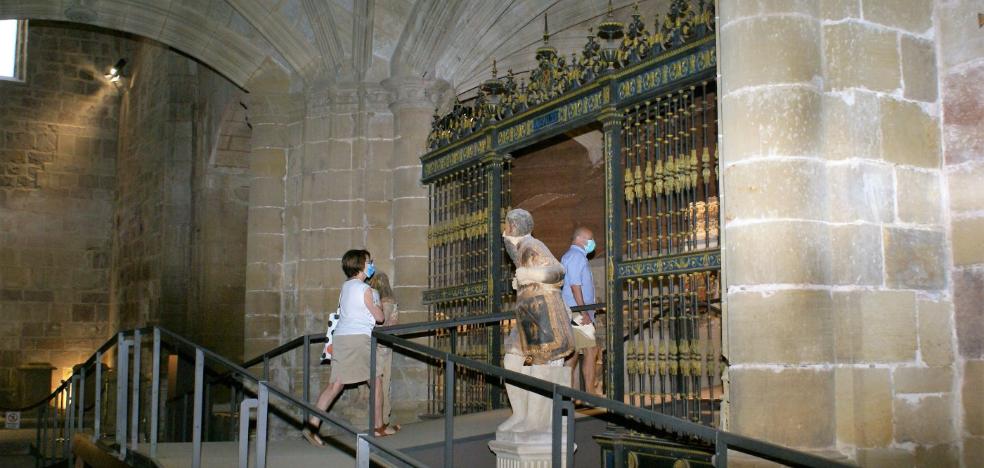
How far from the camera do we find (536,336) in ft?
19.0

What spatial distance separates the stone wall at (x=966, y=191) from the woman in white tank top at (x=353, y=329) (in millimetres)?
3788

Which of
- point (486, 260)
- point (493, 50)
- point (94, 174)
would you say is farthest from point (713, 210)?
point (94, 174)

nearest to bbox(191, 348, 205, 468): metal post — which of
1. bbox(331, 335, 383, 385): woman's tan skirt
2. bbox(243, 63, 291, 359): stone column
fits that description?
bbox(331, 335, 383, 385): woman's tan skirt

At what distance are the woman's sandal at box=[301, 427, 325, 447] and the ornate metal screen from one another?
4.66 ft

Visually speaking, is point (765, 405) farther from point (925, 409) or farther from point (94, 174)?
point (94, 174)

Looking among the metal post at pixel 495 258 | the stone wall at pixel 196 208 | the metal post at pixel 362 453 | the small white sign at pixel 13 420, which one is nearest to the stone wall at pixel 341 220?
the metal post at pixel 495 258

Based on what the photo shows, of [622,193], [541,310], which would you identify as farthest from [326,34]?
[541,310]

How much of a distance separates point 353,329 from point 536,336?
199cm

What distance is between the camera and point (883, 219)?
5.43 m

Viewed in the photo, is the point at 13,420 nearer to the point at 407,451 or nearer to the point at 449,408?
the point at 407,451

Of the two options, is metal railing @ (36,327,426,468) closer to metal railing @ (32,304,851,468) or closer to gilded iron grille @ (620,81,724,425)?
metal railing @ (32,304,851,468)

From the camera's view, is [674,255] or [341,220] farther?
[341,220]

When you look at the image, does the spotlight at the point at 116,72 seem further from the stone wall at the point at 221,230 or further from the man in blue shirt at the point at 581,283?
the man in blue shirt at the point at 581,283

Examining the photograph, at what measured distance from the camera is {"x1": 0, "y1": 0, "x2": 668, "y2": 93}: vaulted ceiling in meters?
10.3
